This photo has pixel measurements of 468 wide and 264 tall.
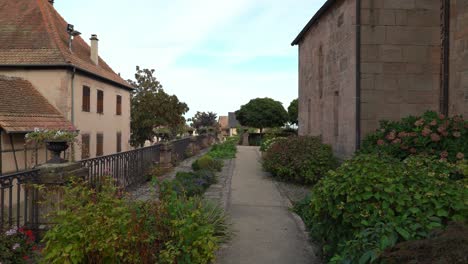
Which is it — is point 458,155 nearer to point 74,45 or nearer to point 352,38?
point 352,38

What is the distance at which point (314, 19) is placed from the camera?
13.8m

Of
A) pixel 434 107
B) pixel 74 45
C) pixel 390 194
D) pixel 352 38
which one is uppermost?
pixel 74 45

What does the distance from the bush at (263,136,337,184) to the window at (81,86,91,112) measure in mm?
13444

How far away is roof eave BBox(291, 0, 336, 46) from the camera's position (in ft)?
38.3

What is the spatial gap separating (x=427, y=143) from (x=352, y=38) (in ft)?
13.1

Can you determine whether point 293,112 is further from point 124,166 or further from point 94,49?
point 124,166

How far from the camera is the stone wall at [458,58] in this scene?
27.6 feet

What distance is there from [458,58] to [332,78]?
3.83m

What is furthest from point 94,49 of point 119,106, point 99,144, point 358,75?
point 358,75

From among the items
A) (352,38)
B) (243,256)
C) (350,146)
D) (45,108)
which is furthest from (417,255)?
(45,108)

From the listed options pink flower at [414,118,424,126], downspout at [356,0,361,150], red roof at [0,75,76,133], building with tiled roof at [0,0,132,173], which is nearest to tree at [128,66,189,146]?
building with tiled roof at [0,0,132,173]

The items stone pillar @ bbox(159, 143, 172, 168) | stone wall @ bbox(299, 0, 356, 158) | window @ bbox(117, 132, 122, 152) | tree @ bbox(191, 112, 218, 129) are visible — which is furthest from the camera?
tree @ bbox(191, 112, 218, 129)

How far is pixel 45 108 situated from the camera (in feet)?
58.6

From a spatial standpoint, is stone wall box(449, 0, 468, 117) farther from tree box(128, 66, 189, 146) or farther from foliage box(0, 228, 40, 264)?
tree box(128, 66, 189, 146)
